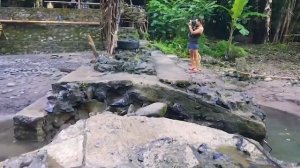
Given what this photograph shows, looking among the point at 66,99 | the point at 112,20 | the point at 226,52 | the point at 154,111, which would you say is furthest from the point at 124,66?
the point at 226,52

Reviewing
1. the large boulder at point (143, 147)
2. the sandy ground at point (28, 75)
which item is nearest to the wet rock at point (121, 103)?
the large boulder at point (143, 147)

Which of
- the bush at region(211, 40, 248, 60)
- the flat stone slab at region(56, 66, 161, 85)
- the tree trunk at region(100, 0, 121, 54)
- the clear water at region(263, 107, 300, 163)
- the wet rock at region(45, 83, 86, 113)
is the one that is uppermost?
the tree trunk at region(100, 0, 121, 54)

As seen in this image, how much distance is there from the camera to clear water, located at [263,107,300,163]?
618cm

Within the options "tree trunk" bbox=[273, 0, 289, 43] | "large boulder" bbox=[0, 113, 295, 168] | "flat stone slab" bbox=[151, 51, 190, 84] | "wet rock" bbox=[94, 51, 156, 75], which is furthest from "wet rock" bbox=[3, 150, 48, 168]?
"tree trunk" bbox=[273, 0, 289, 43]

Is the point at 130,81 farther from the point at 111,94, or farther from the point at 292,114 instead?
the point at 292,114

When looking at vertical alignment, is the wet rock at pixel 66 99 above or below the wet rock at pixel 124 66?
below

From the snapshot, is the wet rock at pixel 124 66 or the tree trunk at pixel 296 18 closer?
the wet rock at pixel 124 66

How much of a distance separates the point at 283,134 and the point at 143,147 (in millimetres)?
4015

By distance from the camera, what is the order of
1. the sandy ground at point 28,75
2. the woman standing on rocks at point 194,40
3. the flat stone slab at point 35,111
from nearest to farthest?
the flat stone slab at point 35,111 → the sandy ground at point 28,75 → the woman standing on rocks at point 194,40

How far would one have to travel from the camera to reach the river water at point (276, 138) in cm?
587

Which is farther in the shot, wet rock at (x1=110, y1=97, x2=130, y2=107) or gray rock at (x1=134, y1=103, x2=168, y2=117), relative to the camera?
wet rock at (x1=110, y1=97, x2=130, y2=107)

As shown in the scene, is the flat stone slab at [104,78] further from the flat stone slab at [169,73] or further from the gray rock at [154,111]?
the gray rock at [154,111]

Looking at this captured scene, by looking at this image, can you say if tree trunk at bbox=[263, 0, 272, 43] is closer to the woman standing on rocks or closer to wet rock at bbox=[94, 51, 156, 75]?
the woman standing on rocks

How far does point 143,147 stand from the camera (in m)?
4.19
